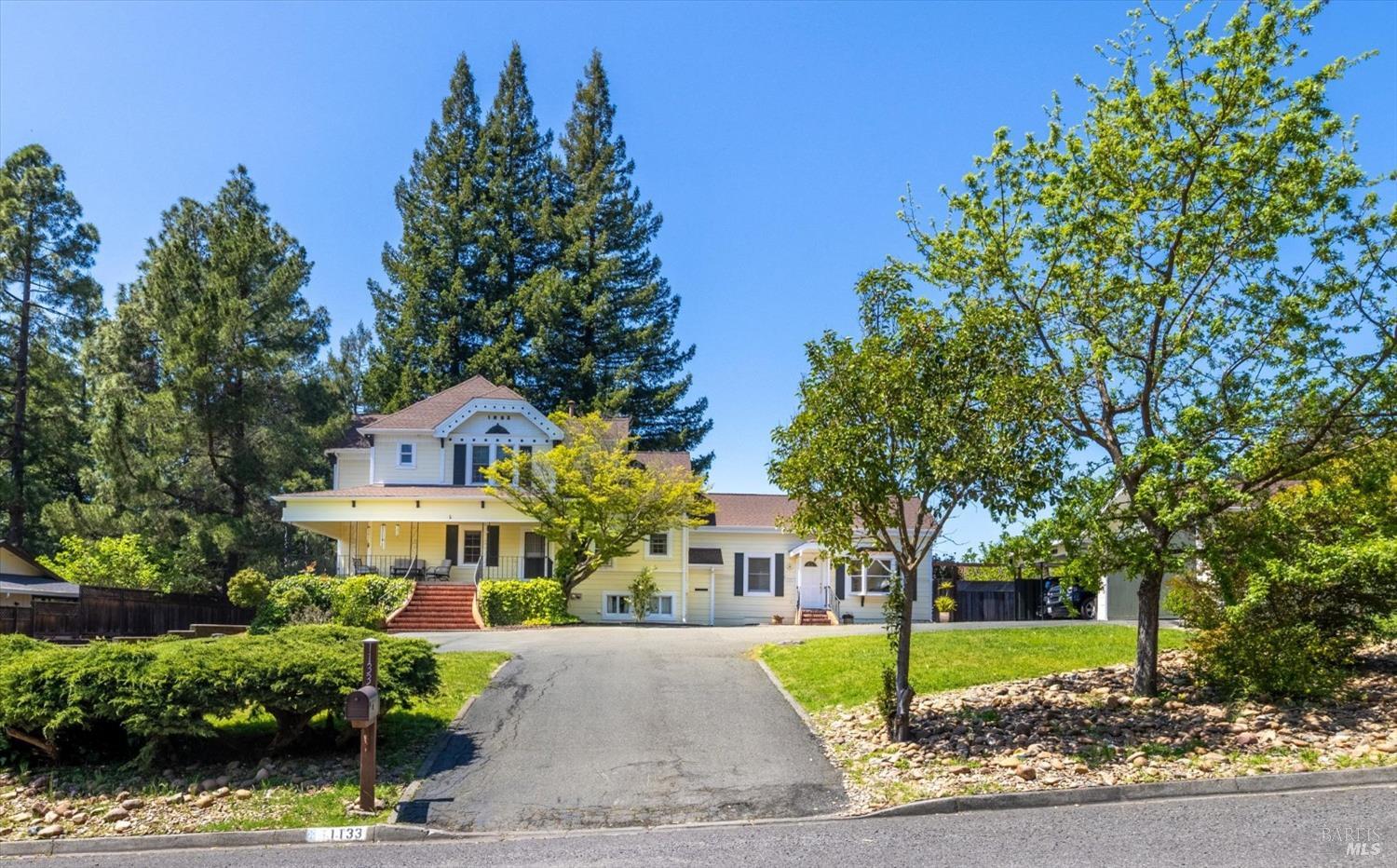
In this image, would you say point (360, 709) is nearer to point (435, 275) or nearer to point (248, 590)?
point (248, 590)

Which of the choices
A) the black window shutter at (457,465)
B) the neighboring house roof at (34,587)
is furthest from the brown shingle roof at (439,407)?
the neighboring house roof at (34,587)

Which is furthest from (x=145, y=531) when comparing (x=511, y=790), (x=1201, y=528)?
(x=1201, y=528)

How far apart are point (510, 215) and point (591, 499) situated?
26209 millimetres

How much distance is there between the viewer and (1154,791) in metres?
9.61

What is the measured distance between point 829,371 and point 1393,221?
639cm

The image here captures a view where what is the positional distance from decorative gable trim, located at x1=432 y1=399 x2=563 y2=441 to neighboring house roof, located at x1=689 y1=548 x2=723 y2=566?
19.3ft

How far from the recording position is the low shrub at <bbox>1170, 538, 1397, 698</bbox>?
38.7 ft

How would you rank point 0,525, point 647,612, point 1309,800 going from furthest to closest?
1. point 0,525
2. point 647,612
3. point 1309,800

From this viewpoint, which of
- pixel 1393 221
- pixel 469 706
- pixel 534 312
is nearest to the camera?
pixel 1393 221

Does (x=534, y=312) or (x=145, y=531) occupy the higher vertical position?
(x=534, y=312)

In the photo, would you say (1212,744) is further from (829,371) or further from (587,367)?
(587,367)

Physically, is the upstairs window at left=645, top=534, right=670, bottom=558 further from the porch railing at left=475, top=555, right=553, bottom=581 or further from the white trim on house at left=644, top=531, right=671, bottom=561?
the porch railing at left=475, top=555, right=553, bottom=581

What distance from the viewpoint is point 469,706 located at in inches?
535

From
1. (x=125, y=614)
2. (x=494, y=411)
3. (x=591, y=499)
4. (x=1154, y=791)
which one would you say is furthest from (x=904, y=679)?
(x=494, y=411)
